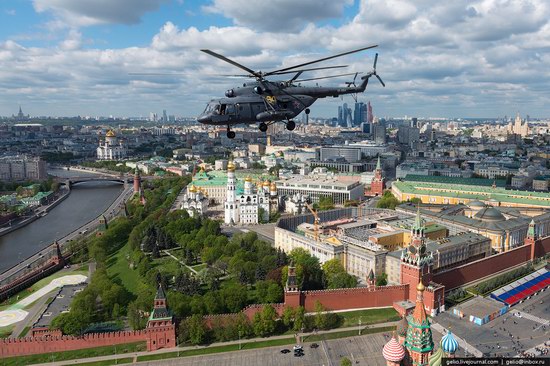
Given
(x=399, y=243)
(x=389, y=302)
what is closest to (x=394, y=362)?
(x=389, y=302)

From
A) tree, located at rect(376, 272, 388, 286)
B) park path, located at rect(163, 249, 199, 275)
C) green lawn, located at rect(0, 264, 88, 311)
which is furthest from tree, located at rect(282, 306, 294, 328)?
green lawn, located at rect(0, 264, 88, 311)

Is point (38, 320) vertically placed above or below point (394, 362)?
below

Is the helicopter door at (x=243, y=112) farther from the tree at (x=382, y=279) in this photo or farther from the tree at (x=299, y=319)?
the tree at (x=382, y=279)

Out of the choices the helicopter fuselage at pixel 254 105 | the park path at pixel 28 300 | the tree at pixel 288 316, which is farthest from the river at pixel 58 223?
the helicopter fuselage at pixel 254 105

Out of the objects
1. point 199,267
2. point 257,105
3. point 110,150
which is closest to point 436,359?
point 257,105

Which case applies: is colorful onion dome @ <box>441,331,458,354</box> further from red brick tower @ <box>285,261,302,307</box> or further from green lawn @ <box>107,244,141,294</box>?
green lawn @ <box>107,244,141,294</box>

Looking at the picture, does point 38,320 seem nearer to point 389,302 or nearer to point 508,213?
point 389,302

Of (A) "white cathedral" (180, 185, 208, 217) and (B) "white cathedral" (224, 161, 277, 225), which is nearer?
(B) "white cathedral" (224, 161, 277, 225)
